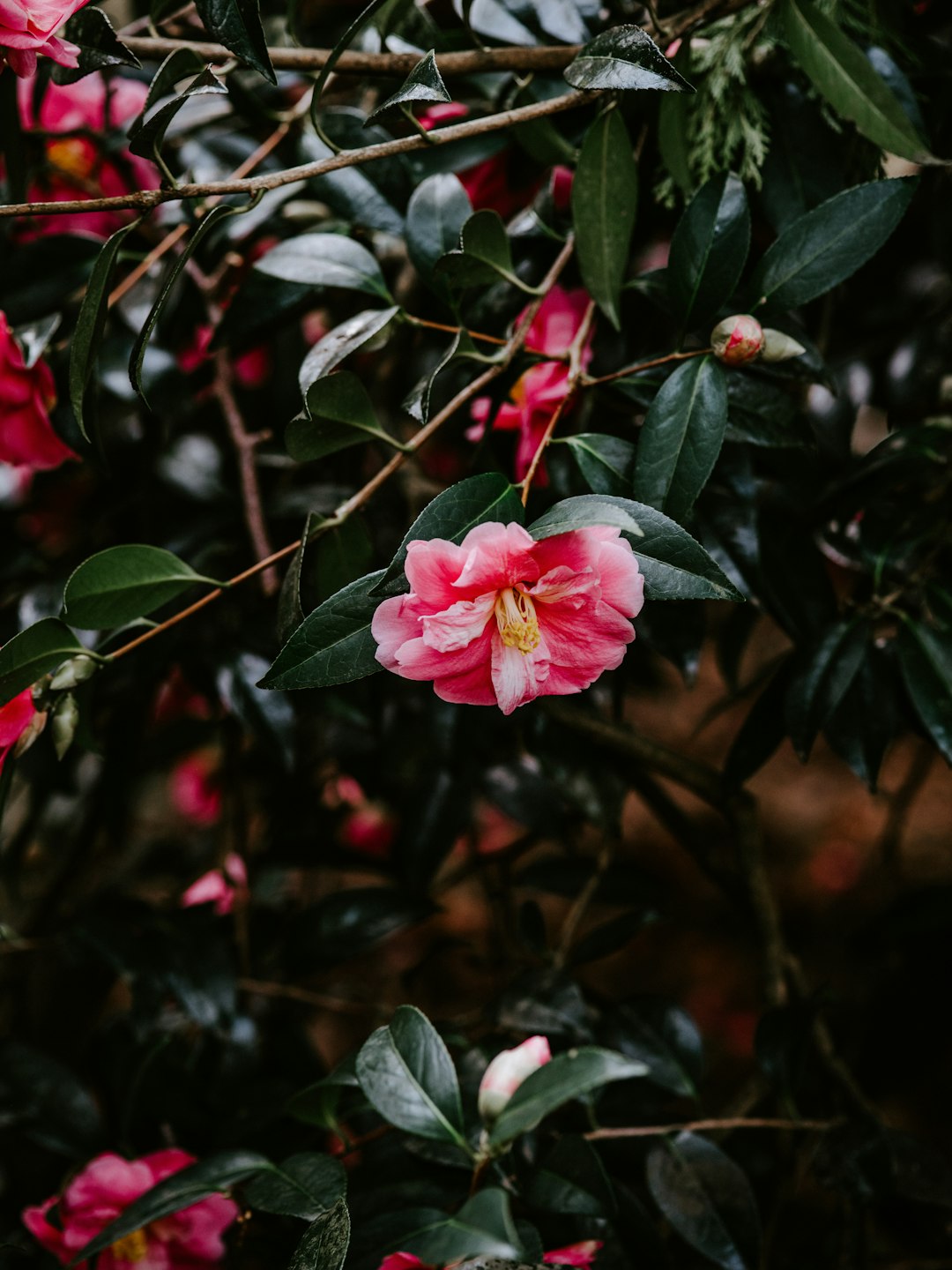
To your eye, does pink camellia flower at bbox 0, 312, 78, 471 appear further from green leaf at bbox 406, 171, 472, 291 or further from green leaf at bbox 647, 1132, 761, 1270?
green leaf at bbox 647, 1132, 761, 1270

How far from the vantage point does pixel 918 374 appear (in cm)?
93

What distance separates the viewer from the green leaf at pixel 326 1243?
49 cm

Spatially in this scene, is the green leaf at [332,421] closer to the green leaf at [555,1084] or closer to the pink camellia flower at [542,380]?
the pink camellia flower at [542,380]

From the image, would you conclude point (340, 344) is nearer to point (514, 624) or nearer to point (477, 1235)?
point (514, 624)

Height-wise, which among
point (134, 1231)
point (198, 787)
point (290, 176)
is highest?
point (290, 176)

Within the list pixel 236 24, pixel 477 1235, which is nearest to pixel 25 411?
pixel 236 24

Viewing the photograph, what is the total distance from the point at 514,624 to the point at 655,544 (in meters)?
0.09

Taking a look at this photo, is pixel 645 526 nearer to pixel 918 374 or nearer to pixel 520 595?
pixel 520 595

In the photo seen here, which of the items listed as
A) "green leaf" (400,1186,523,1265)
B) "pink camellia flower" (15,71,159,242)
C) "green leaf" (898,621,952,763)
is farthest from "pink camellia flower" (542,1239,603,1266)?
"pink camellia flower" (15,71,159,242)

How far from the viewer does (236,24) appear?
56cm

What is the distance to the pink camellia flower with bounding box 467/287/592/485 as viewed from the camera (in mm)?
673

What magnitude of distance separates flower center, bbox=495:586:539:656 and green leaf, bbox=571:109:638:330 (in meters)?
0.22

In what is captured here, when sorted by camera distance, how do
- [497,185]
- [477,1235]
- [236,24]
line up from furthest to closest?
1. [497,185]
2. [236,24]
3. [477,1235]

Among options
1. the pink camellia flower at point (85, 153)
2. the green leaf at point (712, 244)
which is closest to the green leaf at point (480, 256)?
the green leaf at point (712, 244)
